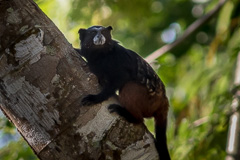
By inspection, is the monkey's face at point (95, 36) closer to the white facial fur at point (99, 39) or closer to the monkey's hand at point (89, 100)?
the white facial fur at point (99, 39)

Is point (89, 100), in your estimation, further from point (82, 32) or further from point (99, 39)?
point (82, 32)

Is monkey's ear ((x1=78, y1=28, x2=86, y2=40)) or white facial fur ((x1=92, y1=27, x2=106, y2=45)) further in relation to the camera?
monkey's ear ((x1=78, y1=28, x2=86, y2=40))

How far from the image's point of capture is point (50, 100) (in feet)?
7.81

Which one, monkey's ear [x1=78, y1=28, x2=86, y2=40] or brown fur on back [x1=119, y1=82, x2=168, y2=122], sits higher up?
monkey's ear [x1=78, y1=28, x2=86, y2=40]

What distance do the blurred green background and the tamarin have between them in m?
0.54

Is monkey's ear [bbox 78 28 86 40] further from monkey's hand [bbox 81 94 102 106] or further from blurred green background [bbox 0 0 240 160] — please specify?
monkey's hand [bbox 81 94 102 106]

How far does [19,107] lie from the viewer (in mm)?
2385

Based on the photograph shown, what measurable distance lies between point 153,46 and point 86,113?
4.75 meters

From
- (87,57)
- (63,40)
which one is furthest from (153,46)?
(63,40)

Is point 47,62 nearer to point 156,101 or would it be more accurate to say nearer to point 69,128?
point 69,128

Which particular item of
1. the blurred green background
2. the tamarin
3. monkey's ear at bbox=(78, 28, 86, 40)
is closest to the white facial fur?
the tamarin

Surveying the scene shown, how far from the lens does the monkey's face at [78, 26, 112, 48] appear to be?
3629mm

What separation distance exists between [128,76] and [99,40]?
411 mm

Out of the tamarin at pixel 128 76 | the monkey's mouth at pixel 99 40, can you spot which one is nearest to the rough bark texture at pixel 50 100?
the tamarin at pixel 128 76
